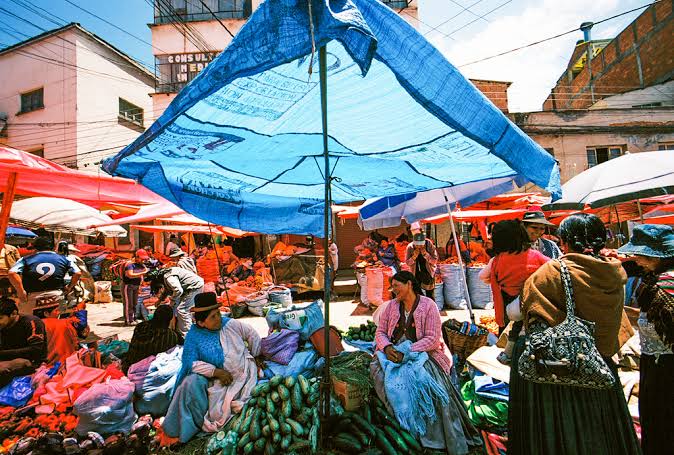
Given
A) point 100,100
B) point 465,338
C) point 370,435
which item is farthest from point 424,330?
point 100,100

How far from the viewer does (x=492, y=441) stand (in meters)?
3.13

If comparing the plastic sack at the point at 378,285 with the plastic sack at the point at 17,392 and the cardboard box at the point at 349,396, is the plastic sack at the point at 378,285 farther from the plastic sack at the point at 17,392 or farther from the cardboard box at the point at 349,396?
the plastic sack at the point at 17,392

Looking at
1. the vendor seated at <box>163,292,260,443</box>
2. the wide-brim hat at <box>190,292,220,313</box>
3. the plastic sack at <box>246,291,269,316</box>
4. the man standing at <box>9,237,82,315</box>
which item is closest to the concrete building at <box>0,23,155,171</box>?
the plastic sack at <box>246,291,269,316</box>

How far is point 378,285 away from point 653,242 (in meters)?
7.08

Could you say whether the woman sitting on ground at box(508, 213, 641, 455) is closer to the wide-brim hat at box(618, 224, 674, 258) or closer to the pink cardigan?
the wide-brim hat at box(618, 224, 674, 258)

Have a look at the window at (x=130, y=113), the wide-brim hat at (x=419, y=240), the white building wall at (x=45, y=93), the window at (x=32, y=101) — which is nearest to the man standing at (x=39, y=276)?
the wide-brim hat at (x=419, y=240)

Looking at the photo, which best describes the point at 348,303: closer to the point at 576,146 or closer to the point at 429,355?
the point at 429,355

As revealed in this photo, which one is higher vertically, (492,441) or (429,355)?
(429,355)

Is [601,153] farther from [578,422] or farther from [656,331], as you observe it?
[578,422]

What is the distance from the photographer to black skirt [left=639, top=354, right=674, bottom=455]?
2350 mm

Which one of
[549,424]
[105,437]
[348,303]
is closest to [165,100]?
[348,303]

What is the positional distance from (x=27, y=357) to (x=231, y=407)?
2.91m

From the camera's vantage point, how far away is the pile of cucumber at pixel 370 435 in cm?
291

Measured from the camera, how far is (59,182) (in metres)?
4.74
